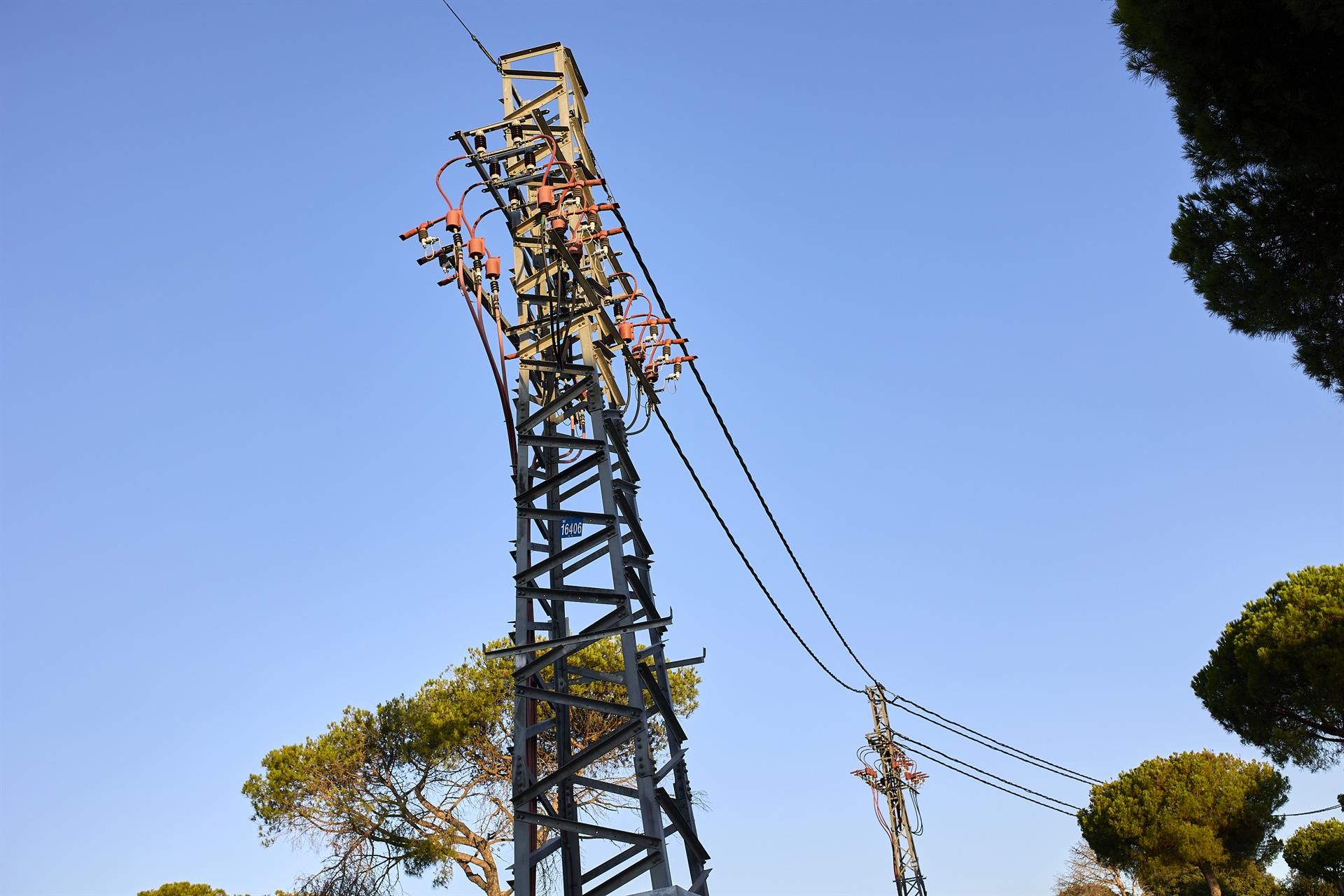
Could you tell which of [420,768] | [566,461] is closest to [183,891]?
[420,768]

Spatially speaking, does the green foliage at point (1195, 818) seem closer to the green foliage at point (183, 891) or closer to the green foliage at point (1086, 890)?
the green foliage at point (1086, 890)

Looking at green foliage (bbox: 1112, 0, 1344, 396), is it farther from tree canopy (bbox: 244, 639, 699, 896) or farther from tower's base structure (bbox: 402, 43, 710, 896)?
tree canopy (bbox: 244, 639, 699, 896)

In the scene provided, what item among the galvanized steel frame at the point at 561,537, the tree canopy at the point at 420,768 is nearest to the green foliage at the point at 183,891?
the tree canopy at the point at 420,768

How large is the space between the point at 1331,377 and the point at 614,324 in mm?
5464

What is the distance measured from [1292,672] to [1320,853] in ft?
29.0

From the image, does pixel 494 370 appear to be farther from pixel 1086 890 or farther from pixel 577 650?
pixel 1086 890

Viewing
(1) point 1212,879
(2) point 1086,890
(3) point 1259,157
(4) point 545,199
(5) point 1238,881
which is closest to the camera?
(3) point 1259,157

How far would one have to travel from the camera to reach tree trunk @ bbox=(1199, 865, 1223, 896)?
72.4ft

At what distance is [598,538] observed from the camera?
7.19m

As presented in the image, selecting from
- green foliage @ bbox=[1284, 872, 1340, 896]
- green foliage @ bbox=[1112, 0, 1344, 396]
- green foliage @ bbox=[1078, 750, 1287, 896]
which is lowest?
green foliage @ bbox=[1284, 872, 1340, 896]

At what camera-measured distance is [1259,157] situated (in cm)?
635

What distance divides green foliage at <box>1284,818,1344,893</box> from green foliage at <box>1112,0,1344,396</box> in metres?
21.3

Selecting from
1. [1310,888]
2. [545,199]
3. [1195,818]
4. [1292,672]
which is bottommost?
[1310,888]

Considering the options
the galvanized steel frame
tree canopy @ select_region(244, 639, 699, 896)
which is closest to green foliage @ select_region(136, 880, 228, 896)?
tree canopy @ select_region(244, 639, 699, 896)
